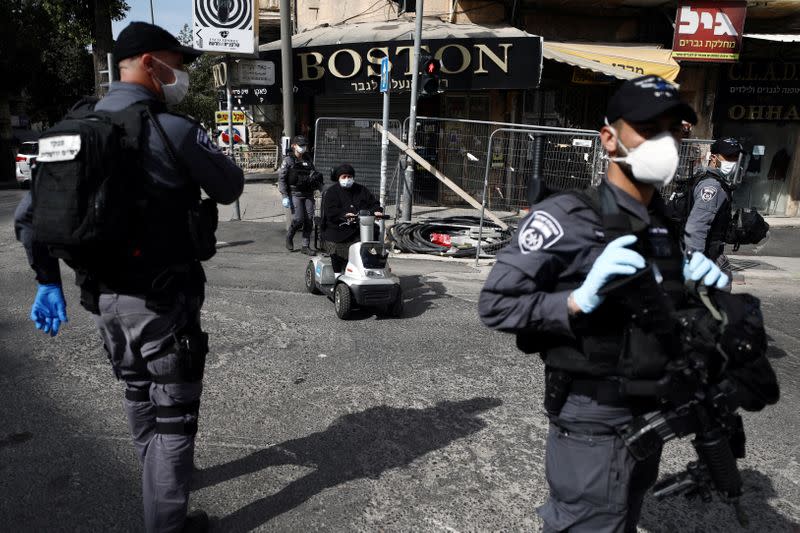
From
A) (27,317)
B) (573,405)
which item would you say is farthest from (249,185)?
(573,405)

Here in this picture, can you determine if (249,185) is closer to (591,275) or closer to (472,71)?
(472,71)

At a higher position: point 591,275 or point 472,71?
point 472,71

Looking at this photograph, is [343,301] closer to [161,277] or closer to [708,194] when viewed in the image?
[708,194]

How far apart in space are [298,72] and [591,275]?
1353 cm

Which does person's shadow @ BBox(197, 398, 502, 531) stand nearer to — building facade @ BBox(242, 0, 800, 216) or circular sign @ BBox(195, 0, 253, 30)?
circular sign @ BBox(195, 0, 253, 30)

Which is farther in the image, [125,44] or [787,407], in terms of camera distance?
[787,407]

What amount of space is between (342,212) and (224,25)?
5.63 m

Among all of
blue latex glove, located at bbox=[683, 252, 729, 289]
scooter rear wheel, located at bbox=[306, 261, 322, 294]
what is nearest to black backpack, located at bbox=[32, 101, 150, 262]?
blue latex glove, located at bbox=[683, 252, 729, 289]

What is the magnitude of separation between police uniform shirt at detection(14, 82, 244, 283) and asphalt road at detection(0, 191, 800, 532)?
4.62ft

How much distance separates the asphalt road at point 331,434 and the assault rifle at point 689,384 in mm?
1221

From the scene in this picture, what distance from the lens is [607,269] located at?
1728 mm

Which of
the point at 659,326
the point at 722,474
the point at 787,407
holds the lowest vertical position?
the point at 787,407

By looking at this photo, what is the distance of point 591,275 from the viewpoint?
1.77m

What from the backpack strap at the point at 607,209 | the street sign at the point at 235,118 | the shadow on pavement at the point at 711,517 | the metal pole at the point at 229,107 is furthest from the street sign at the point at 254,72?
the backpack strap at the point at 607,209
